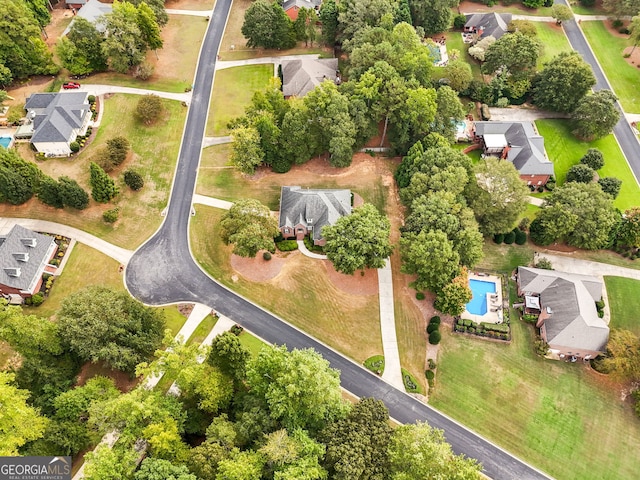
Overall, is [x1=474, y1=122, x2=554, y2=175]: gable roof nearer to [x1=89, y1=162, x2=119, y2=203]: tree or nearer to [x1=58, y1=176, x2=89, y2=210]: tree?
[x1=89, y1=162, x2=119, y2=203]: tree

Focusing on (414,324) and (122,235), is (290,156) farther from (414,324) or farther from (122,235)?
(414,324)

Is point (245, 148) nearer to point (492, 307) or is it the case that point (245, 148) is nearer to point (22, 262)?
point (22, 262)

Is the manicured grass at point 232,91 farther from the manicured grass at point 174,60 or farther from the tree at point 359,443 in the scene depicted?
the tree at point 359,443

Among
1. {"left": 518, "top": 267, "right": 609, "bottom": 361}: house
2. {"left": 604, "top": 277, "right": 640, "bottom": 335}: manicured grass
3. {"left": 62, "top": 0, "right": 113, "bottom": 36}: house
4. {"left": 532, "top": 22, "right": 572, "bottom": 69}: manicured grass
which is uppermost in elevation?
{"left": 62, "top": 0, "right": 113, "bottom": 36}: house

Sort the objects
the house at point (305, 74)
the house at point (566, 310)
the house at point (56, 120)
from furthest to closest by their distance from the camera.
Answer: the house at point (305, 74), the house at point (56, 120), the house at point (566, 310)

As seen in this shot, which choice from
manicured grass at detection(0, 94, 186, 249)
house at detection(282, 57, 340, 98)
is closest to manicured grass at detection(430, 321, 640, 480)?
manicured grass at detection(0, 94, 186, 249)

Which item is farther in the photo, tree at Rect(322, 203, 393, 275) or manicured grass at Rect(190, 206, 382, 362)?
tree at Rect(322, 203, 393, 275)

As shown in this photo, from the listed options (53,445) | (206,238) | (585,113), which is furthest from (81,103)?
(585,113)

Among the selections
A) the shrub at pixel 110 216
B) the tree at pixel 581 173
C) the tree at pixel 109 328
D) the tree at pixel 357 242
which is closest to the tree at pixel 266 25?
the shrub at pixel 110 216
